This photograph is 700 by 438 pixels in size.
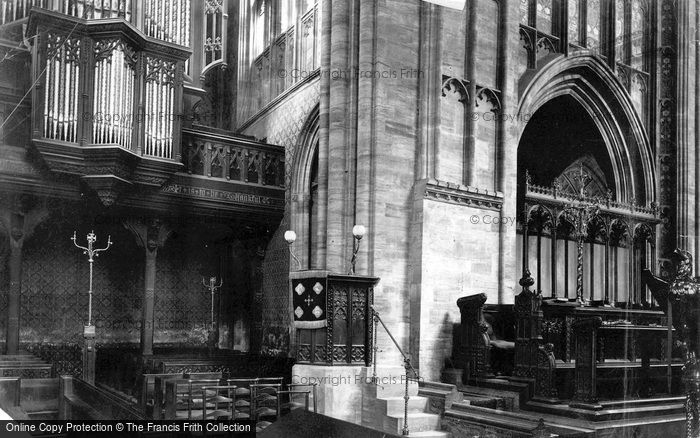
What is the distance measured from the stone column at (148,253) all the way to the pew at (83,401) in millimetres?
4650

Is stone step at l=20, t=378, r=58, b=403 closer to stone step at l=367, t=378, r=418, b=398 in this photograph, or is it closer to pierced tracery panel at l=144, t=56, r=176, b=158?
stone step at l=367, t=378, r=418, b=398

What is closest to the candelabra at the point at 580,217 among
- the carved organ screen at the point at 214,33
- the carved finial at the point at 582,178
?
the carved finial at the point at 582,178

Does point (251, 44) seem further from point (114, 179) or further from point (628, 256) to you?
point (628, 256)

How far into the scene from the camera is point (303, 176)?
1505cm

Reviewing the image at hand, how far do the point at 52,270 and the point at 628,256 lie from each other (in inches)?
494

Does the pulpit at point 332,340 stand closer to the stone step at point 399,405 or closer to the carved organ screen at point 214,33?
the stone step at point 399,405

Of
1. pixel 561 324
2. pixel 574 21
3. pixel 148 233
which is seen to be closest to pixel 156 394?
pixel 148 233

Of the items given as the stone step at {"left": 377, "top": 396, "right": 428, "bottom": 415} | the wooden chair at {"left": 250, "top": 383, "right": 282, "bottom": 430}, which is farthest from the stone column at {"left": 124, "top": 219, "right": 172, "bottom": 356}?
the stone step at {"left": 377, "top": 396, "right": 428, "bottom": 415}

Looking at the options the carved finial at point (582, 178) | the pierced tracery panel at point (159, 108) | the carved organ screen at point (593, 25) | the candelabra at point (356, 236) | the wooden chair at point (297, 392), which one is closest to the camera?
the wooden chair at point (297, 392)

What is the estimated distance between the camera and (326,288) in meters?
9.52

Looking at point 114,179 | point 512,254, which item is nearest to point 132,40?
point 114,179

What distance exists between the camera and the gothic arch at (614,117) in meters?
15.8

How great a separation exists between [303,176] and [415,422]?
279 inches

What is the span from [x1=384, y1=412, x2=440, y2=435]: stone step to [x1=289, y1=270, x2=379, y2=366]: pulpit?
932mm
